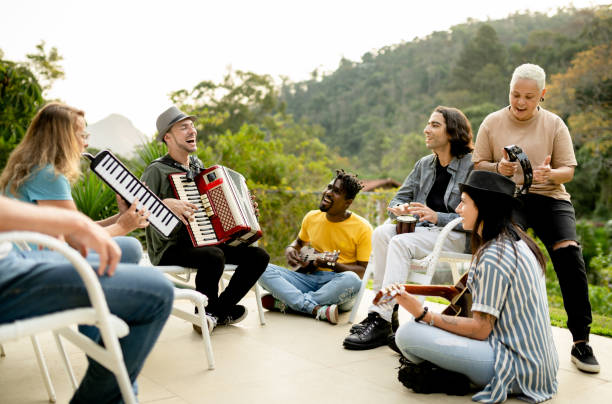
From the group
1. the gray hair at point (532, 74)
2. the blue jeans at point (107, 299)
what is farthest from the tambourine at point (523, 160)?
the blue jeans at point (107, 299)

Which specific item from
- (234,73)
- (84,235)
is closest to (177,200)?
(84,235)

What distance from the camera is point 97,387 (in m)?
1.87

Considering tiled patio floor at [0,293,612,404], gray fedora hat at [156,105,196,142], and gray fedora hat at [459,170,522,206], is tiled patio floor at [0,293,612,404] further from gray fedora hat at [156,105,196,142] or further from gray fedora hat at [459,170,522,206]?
gray fedora hat at [156,105,196,142]

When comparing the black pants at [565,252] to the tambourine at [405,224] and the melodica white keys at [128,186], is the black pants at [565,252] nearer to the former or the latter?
the tambourine at [405,224]

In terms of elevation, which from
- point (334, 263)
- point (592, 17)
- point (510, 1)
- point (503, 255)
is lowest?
point (334, 263)

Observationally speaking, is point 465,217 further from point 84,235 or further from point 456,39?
point 456,39

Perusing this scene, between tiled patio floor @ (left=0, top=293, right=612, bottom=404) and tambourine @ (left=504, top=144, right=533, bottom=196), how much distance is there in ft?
3.52

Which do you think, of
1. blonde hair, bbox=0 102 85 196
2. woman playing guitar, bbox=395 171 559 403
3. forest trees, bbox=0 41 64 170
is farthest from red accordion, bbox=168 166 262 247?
forest trees, bbox=0 41 64 170

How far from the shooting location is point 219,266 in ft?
12.4

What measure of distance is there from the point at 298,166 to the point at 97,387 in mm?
8352

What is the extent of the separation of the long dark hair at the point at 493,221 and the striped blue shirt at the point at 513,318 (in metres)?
0.07

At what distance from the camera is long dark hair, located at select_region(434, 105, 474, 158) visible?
161 inches

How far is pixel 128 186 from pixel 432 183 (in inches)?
83.5

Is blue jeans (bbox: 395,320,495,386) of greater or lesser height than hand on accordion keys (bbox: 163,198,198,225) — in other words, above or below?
below
